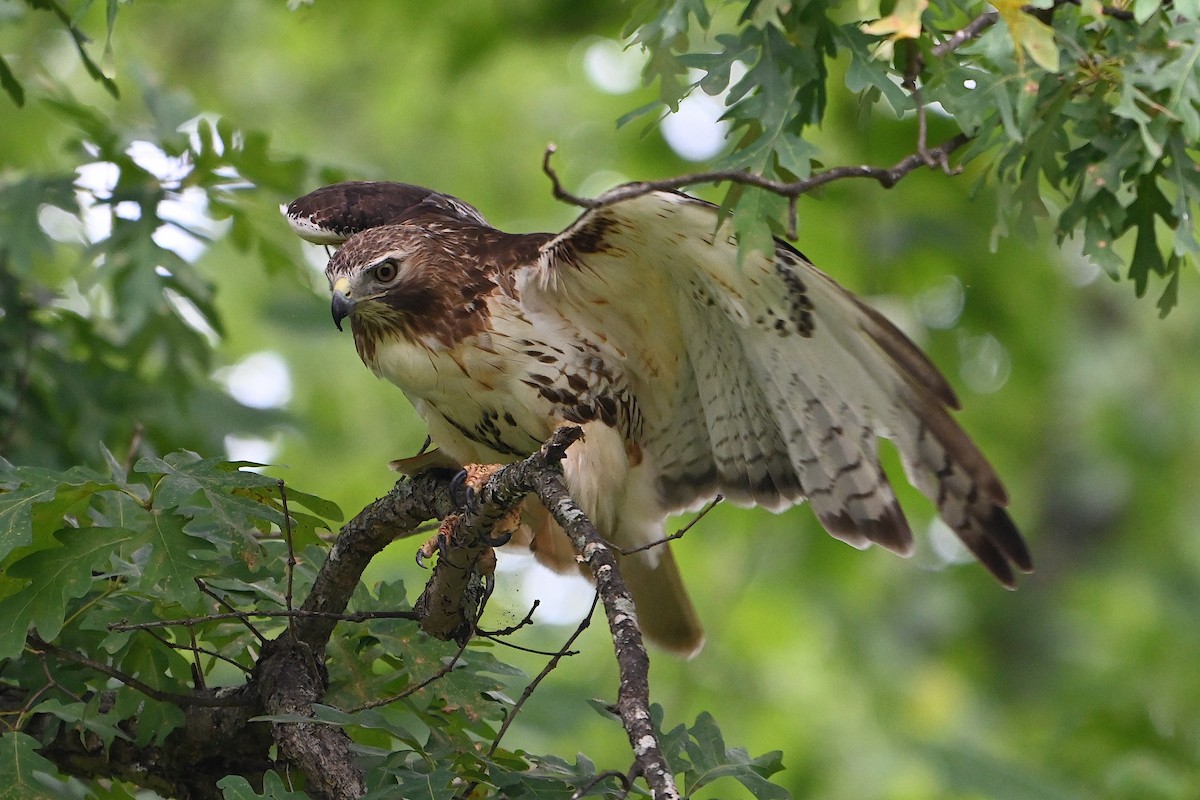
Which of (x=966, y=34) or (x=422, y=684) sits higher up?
(x=966, y=34)

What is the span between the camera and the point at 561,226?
28.9ft

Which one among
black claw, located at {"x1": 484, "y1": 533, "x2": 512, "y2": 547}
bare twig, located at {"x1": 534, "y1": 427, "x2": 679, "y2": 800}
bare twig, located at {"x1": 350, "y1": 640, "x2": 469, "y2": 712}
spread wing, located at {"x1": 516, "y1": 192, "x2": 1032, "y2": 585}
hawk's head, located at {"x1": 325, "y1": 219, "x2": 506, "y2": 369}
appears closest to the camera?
bare twig, located at {"x1": 534, "y1": 427, "x2": 679, "y2": 800}

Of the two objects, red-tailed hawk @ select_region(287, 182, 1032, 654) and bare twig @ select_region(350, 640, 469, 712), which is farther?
red-tailed hawk @ select_region(287, 182, 1032, 654)

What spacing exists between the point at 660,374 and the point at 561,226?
5218 millimetres

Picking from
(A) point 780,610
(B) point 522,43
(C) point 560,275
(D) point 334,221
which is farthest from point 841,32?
(A) point 780,610

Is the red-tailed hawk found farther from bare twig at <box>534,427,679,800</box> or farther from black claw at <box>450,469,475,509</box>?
bare twig at <box>534,427,679,800</box>

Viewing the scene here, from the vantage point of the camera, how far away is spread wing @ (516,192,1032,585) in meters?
3.18

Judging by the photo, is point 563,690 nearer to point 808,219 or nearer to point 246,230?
point 246,230

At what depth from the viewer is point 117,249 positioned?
393cm

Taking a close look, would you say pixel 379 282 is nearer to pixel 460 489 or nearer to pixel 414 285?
pixel 414 285


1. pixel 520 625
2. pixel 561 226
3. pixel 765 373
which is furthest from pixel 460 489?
pixel 561 226

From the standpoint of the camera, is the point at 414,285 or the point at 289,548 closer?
the point at 289,548

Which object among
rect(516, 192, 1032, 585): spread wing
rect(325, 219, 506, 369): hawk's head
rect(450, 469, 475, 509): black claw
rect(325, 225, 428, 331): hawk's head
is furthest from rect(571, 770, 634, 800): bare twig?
rect(325, 225, 428, 331): hawk's head

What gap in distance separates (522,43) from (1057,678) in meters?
8.20
